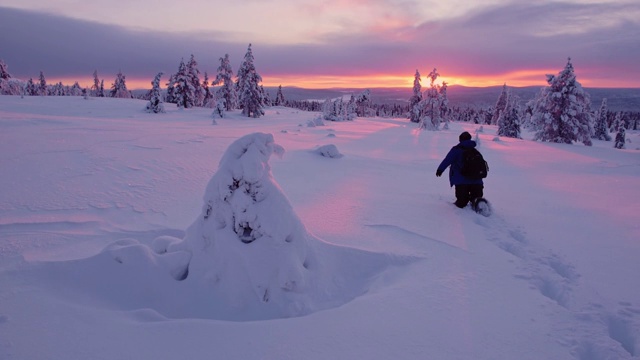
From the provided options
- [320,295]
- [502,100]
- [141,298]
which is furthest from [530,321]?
[502,100]

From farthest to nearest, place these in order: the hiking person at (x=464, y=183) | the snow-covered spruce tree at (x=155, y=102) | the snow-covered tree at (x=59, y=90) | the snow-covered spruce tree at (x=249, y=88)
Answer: the snow-covered tree at (x=59, y=90) < the snow-covered spruce tree at (x=249, y=88) < the snow-covered spruce tree at (x=155, y=102) < the hiking person at (x=464, y=183)

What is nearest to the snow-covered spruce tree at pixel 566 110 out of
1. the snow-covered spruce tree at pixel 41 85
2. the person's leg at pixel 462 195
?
the person's leg at pixel 462 195

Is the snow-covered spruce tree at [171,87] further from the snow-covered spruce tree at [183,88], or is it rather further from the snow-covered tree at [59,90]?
the snow-covered tree at [59,90]

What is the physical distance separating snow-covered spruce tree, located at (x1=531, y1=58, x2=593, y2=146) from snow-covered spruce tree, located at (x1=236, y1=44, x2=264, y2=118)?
28.5 metres

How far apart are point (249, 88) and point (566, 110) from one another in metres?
31.0

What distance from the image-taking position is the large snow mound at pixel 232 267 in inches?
135

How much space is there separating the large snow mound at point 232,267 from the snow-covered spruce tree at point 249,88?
36.9m

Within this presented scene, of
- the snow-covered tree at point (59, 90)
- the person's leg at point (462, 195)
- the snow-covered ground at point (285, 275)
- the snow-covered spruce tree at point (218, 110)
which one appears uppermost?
the snow-covered tree at point (59, 90)

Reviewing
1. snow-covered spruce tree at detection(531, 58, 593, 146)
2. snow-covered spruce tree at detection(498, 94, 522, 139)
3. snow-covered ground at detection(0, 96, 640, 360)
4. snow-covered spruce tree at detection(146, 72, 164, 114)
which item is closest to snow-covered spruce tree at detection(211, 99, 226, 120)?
snow-covered spruce tree at detection(146, 72, 164, 114)

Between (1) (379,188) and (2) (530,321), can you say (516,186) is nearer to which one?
(1) (379,188)

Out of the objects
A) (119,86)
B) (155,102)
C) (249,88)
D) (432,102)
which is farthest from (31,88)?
(432,102)

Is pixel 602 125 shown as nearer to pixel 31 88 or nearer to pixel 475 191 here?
pixel 475 191

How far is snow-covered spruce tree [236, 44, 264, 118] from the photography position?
3912cm

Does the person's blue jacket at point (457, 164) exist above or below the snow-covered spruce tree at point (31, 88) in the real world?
below
